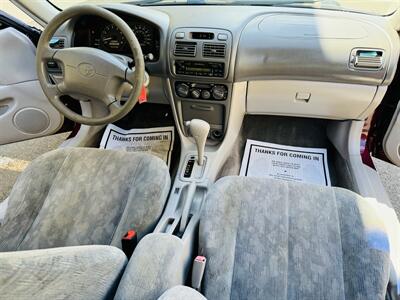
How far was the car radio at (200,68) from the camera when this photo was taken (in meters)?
1.23

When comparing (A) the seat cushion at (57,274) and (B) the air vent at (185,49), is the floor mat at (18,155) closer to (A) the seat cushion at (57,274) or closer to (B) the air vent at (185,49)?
(B) the air vent at (185,49)

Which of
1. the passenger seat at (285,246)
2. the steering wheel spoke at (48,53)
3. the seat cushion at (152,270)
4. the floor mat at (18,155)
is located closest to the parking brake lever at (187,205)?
the passenger seat at (285,246)

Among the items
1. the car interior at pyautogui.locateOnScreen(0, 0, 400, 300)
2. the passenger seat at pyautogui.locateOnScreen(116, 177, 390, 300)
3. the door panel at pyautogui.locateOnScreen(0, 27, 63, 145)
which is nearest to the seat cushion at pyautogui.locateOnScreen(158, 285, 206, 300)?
the car interior at pyautogui.locateOnScreen(0, 0, 400, 300)

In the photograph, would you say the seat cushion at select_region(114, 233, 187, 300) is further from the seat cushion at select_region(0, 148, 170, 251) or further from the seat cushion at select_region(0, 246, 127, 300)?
the seat cushion at select_region(0, 148, 170, 251)

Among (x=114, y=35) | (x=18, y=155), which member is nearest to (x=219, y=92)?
(x=114, y=35)

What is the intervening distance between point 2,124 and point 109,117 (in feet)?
2.53

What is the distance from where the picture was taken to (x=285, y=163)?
1.53 meters

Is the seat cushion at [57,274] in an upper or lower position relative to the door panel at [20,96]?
upper

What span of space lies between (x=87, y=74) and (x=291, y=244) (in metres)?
0.77

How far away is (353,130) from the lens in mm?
1429

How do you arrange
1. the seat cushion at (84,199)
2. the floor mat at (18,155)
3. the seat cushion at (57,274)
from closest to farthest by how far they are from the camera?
the seat cushion at (57,274), the seat cushion at (84,199), the floor mat at (18,155)

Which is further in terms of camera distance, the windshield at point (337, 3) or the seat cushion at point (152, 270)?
the windshield at point (337, 3)

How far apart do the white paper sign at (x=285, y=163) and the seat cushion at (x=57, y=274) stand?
980 mm

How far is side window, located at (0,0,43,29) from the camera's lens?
1469 mm
